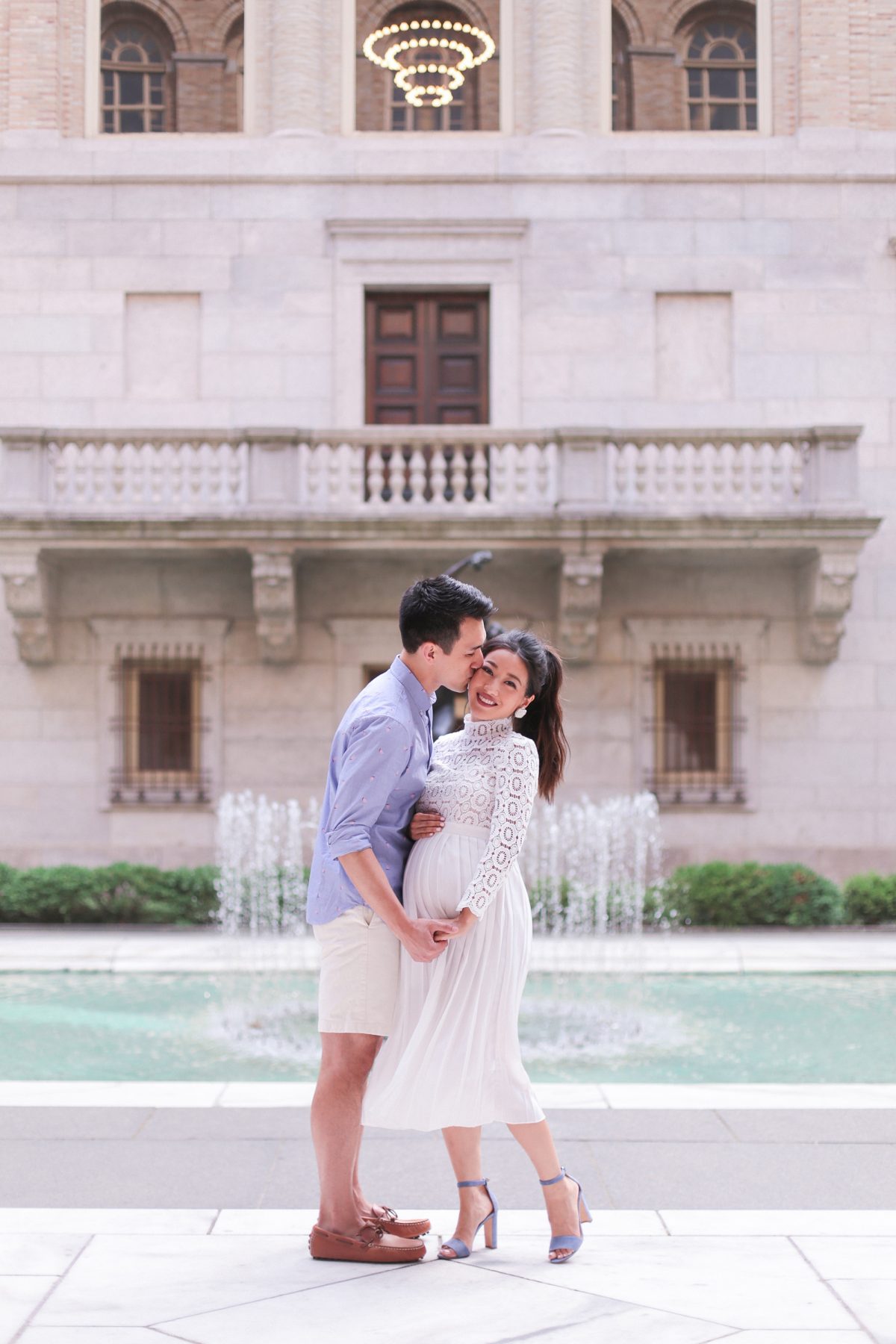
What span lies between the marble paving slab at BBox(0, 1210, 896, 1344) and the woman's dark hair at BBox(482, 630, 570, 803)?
149 centimetres

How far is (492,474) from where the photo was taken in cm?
1841

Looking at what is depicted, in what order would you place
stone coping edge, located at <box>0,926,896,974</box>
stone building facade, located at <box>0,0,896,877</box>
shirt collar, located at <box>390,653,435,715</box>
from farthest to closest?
stone building facade, located at <box>0,0,896,877</box>
stone coping edge, located at <box>0,926,896,974</box>
shirt collar, located at <box>390,653,435,715</box>

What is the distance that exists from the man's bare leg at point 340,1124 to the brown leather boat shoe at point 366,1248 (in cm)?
3

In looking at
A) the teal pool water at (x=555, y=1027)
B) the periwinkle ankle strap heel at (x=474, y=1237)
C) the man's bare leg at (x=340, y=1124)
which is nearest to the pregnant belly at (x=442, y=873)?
the man's bare leg at (x=340, y=1124)

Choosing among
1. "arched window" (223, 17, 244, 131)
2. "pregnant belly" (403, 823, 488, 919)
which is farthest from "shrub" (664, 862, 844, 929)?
"pregnant belly" (403, 823, 488, 919)

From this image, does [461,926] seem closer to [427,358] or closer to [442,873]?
[442,873]

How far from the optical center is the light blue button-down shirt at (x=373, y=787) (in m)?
4.55

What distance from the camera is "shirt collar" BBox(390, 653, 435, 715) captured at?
4.75 metres

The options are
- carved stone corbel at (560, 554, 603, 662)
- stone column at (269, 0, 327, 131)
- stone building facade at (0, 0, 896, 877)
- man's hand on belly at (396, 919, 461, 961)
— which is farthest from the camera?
stone column at (269, 0, 327, 131)

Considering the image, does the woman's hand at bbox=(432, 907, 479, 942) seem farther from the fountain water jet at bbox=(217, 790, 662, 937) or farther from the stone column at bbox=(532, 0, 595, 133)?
the stone column at bbox=(532, 0, 595, 133)

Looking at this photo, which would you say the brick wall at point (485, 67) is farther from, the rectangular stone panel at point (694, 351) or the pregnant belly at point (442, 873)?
the pregnant belly at point (442, 873)

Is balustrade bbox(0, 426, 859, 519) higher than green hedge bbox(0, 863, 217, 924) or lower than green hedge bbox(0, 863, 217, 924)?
higher

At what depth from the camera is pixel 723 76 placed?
20.4 metres

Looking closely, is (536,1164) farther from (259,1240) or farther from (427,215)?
(427,215)
